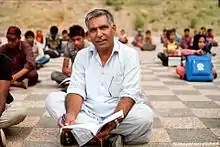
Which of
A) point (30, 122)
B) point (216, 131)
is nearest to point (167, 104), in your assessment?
point (216, 131)

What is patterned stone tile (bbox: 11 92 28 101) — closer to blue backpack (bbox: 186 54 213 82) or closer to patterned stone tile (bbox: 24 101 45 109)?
patterned stone tile (bbox: 24 101 45 109)

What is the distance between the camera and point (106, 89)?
3.63 metres

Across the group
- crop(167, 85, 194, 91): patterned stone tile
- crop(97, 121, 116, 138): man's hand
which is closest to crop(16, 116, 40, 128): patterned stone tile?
crop(97, 121, 116, 138): man's hand

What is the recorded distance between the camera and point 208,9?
3475 centimetres

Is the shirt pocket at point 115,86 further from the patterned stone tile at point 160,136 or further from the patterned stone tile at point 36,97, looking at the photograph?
the patterned stone tile at point 36,97

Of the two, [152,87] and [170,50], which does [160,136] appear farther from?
[170,50]

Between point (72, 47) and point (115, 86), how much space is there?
2421 mm

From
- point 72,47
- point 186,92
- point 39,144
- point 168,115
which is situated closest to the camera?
point 39,144

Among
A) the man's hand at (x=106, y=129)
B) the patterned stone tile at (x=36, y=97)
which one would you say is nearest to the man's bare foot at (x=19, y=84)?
the patterned stone tile at (x=36, y=97)

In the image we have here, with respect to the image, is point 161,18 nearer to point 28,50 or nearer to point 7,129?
point 28,50

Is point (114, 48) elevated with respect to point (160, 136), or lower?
elevated

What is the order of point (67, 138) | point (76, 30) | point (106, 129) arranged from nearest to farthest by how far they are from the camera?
point (106, 129) → point (67, 138) → point (76, 30)

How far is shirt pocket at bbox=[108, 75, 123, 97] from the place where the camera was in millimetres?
3615

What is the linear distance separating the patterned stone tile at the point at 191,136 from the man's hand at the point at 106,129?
2.76ft
